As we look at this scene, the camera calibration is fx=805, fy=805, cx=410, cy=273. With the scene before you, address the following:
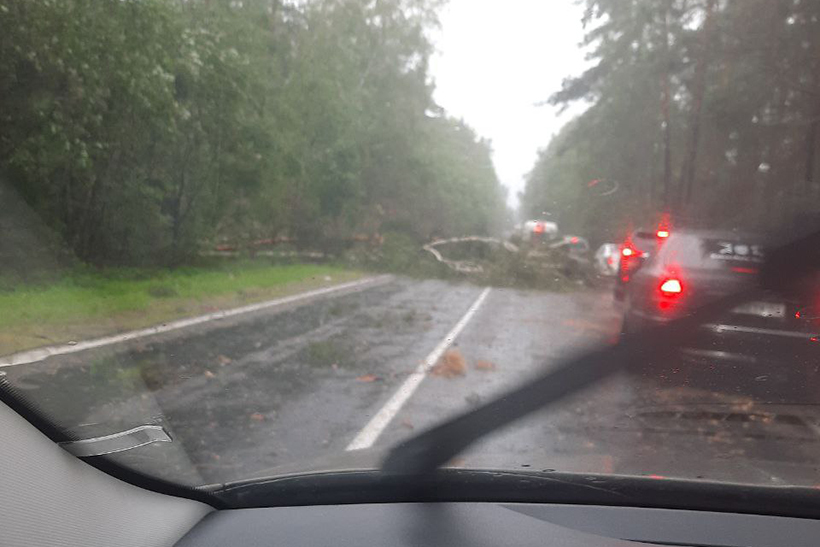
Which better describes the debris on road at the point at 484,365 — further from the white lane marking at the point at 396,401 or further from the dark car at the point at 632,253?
the dark car at the point at 632,253

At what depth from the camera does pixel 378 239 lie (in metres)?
22.0

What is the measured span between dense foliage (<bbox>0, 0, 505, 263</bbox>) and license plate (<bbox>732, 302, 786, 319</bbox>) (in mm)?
9239

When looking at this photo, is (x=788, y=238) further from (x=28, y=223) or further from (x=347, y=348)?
(x=28, y=223)

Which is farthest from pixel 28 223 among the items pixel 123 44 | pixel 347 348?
pixel 347 348

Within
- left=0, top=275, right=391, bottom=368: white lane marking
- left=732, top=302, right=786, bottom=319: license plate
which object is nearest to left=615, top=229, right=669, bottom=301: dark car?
left=732, top=302, right=786, bottom=319: license plate

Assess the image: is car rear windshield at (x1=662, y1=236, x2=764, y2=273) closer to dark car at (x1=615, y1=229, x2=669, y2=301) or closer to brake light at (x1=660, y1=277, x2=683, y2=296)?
brake light at (x1=660, y1=277, x2=683, y2=296)

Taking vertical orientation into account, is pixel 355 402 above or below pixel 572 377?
below

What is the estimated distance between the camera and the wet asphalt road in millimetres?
A: 3719

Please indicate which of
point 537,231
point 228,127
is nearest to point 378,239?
point 228,127

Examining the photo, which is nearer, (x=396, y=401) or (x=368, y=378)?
(x=396, y=401)

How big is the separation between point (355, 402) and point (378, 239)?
590 inches

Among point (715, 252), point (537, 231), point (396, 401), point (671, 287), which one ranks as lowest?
point (396, 401)

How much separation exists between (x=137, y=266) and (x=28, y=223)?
158 inches

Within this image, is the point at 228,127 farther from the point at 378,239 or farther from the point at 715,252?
the point at 715,252
